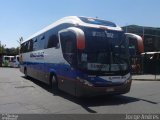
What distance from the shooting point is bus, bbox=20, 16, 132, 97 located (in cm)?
1118

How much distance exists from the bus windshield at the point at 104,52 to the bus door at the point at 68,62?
50 centimetres

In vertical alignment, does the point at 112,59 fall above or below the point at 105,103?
above

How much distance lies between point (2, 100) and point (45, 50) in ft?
14.9

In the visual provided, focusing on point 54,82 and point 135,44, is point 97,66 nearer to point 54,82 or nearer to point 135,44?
point 135,44

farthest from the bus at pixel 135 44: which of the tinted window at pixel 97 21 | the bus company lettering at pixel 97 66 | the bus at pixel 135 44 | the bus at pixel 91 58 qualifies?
the bus company lettering at pixel 97 66

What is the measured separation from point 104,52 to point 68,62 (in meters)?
1.53

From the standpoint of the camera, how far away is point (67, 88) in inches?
482

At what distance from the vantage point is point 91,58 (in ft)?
37.1

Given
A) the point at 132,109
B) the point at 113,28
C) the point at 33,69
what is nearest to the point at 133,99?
the point at 132,109

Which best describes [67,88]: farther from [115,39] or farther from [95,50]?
[115,39]

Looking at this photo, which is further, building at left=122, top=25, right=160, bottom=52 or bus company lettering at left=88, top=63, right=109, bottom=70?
building at left=122, top=25, right=160, bottom=52

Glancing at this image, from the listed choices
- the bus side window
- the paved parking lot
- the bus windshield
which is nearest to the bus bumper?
the paved parking lot

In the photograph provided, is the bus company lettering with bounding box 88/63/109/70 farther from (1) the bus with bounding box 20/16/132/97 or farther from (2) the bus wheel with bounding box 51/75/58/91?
(2) the bus wheel with bounding box 51/75/58/91

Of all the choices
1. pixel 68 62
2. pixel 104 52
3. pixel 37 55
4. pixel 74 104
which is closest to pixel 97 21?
pixel 104 52
